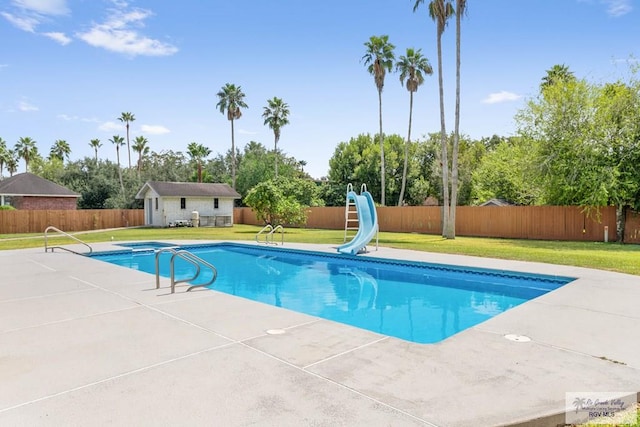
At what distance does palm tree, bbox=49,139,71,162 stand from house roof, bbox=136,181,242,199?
102 feet

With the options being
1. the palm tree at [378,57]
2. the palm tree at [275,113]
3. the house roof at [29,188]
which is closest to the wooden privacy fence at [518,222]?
the palm tree at [378,57]

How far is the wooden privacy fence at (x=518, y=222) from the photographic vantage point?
17.9 metres

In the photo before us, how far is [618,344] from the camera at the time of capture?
13.7 feet

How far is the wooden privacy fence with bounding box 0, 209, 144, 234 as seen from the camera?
2522cm

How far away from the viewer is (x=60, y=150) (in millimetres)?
54688

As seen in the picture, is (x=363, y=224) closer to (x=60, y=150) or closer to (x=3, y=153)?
(x=60, y=150)

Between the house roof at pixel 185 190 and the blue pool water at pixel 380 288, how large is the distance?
623 inches

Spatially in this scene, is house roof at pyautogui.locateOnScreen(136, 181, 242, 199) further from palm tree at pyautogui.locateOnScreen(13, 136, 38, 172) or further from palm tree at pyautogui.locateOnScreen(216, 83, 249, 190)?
palm tree at pyautogui.locateOnScreen(13, 136, 38, 172)

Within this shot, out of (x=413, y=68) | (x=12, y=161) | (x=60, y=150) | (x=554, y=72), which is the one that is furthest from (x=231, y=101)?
(x=12, y=161)

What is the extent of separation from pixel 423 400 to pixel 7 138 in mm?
63937

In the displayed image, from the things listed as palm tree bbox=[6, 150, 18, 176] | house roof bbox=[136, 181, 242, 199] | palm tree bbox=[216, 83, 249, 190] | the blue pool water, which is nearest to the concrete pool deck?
the blue pool water

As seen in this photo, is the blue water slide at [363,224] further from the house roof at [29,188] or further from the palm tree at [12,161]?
the palm tree at [12,161]

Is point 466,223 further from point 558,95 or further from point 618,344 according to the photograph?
point 618,344

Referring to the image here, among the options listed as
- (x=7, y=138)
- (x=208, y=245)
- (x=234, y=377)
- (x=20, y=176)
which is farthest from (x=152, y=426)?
(x=7, y=138)
